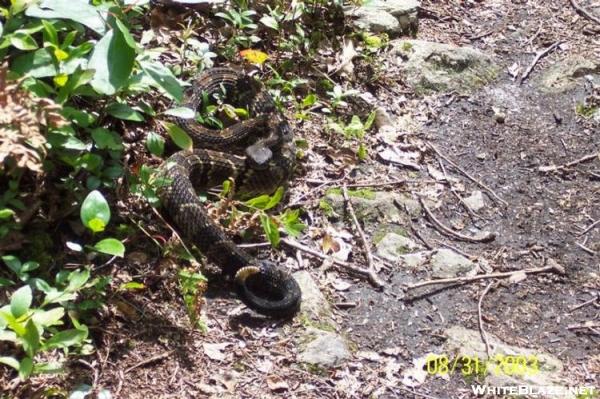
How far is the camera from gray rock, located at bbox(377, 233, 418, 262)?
504 cm

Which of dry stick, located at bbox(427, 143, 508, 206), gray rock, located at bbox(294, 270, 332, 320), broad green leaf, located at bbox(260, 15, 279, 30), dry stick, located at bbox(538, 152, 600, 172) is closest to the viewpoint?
gray rock, located at bbox(294, 270, 332, 320)

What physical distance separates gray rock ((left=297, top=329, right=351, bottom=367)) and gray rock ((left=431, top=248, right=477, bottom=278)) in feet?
3.24

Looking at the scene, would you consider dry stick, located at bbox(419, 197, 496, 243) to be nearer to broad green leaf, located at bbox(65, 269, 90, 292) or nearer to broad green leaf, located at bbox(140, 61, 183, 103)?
broad green leaf, located at bbox(140, 61, 183, 103)

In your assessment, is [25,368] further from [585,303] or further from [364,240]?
[585,303]

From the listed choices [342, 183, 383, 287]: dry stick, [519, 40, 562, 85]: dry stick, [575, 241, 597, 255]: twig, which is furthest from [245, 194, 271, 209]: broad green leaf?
[519, 40, 562, 85]: dry stick

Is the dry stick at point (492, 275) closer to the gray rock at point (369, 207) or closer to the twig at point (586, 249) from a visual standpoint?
the twig at point (586, 249)

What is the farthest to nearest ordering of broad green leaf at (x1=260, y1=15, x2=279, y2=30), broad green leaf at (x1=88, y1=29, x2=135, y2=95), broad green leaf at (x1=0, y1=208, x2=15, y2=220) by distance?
broad green leaf at (x1=260, y1=15, x2=279, y2=30), broad green leaf at (x1=0, y1=208, x2=15, y2=220), broad green leaf at (x1=88, y1=29, x2=135, y2=95)

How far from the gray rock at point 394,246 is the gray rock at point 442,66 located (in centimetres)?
197

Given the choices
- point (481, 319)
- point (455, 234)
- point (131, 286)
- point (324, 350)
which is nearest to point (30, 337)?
point (131, 286)

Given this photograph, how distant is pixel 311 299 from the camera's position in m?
4.50

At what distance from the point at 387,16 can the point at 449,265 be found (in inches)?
122

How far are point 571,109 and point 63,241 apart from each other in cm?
443

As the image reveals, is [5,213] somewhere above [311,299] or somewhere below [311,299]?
above

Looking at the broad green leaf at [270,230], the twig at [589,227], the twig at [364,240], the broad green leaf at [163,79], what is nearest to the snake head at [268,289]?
the broad green leaf at [270,230]
